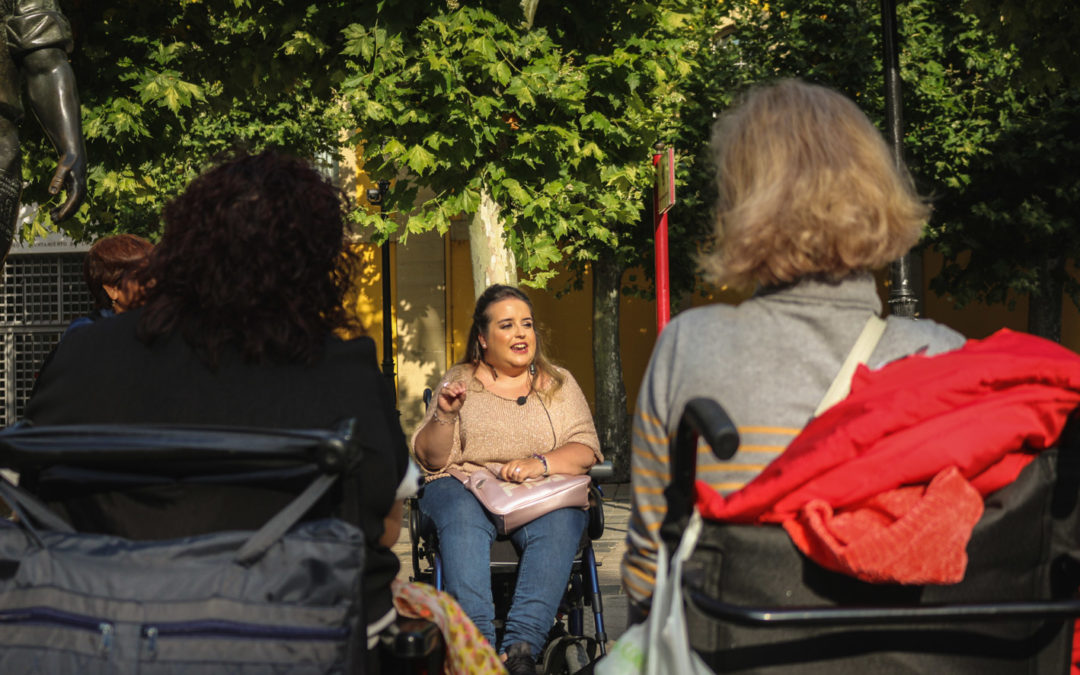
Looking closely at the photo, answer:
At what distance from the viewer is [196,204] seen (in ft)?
8.22

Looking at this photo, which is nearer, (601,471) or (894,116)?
(601,471)

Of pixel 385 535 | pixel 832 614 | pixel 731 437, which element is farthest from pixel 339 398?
pixel 832 614

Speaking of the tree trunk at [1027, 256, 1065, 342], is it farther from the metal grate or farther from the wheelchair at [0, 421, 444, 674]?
the metal grate

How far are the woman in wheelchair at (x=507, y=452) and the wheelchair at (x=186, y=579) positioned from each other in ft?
6.85

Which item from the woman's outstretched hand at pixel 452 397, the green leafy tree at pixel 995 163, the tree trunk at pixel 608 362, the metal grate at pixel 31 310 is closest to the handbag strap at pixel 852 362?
the woman's outstretched hand at pixel 452 397

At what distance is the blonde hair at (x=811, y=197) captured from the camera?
7.02 ft

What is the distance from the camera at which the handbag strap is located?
2014mm

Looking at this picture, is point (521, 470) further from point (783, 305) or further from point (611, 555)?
point (611, 555)

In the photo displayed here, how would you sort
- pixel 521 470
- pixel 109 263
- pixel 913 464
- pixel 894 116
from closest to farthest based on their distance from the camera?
pixel 913 464
pixel 521 470
pixel 109 263
pixel 894 116

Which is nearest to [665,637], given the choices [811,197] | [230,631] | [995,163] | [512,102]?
[230,631]

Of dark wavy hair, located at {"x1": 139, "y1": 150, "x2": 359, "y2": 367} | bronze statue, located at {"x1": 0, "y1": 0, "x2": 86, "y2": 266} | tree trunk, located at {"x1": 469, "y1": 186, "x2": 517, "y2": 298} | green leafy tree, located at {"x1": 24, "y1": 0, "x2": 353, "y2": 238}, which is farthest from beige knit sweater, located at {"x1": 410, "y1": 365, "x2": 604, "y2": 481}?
tree trunk, located at {"x1": 469, "y1": 186, "x2": 517, "y2": 298}

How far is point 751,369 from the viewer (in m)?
2.08

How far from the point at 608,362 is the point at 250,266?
544 inches

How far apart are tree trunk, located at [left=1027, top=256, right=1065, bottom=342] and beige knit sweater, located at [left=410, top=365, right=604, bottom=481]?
1173 cm
